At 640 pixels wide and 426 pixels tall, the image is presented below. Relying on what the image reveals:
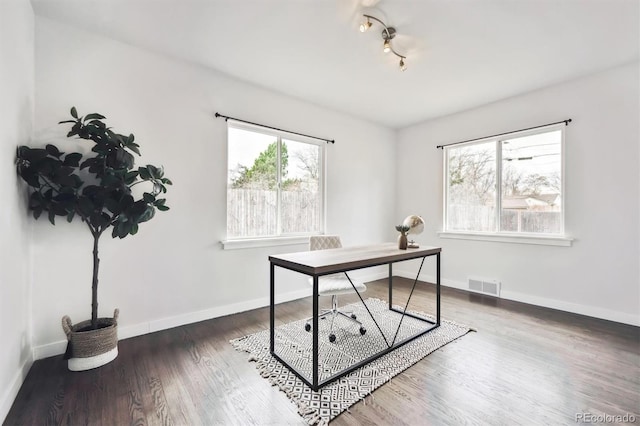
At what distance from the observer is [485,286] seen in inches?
152

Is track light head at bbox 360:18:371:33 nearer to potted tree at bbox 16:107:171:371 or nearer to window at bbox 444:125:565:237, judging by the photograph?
potted tree at bbox 16:107:171:371

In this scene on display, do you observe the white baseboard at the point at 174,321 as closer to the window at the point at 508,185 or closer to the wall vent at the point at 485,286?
the wall vent at the point at 485,286

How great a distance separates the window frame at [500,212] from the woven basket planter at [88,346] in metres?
4.24

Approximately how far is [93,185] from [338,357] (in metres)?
2.33

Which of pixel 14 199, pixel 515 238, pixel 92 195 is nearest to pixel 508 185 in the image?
pixel 515 238

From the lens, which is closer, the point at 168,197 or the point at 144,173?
the point at 144,173

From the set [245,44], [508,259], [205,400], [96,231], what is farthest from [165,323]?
[508,259]

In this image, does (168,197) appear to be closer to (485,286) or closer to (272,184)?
(272,184)

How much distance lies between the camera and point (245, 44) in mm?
2510

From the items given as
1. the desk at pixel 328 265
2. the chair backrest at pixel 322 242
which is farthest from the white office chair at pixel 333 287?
the desk at pixel 328 265

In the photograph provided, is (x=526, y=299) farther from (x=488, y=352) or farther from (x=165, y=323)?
(x=165, y=323)

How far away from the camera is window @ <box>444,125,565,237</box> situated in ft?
11.2

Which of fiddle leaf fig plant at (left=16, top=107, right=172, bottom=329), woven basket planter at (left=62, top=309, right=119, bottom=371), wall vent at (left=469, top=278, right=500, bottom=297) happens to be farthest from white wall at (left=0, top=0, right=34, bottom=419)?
wall vent at (left=469, top=278, right=500, bottom=297)

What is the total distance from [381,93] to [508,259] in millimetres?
2745
